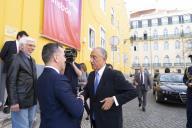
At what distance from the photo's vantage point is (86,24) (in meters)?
16.8

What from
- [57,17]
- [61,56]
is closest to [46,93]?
[61,56]

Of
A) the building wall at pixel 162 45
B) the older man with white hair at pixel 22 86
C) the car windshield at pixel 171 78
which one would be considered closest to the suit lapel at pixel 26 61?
the older man with white hair at pixel 22 86

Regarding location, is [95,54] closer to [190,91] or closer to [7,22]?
[190,91]

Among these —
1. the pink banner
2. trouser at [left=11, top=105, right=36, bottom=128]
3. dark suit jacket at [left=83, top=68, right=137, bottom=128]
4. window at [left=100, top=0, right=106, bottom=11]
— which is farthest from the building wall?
dark suit jacket at [left=83, top=68, right=137, bottom=128]

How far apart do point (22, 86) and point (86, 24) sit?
1275 centimetres

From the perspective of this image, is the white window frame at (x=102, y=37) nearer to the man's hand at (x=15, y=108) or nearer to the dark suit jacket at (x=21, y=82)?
the dark suit jacket at (x=21, y=82)

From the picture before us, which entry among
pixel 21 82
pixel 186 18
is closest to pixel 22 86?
pixel 21 82

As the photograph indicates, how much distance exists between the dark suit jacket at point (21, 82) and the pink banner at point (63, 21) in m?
6.23

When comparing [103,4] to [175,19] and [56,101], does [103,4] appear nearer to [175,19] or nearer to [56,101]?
[56,101]

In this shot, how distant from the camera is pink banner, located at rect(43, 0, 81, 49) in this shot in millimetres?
10773

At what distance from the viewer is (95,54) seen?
4117 millimetres

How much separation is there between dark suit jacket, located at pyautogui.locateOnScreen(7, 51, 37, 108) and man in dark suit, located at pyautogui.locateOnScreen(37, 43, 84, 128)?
1186 millimetres

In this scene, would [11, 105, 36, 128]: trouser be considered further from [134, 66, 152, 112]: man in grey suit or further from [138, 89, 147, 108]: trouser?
[134, 66, 152, 112]: man in grey suit

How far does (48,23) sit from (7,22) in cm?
256
